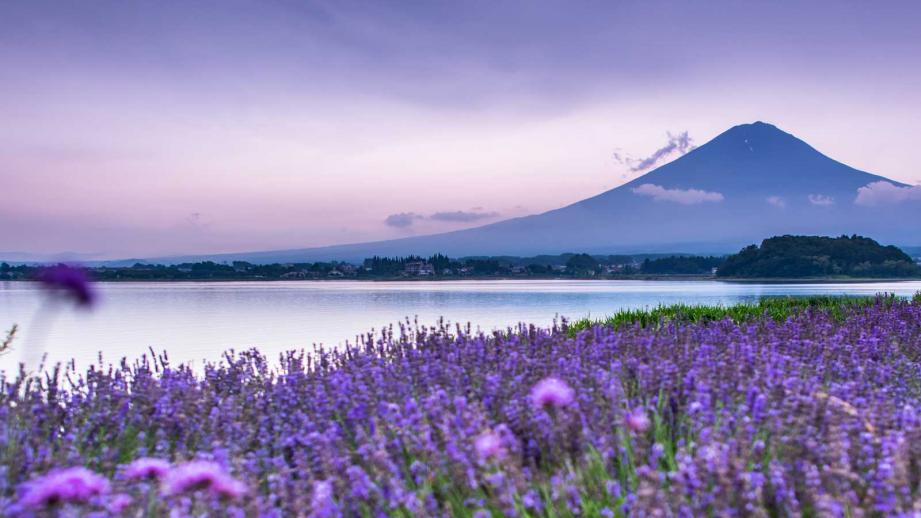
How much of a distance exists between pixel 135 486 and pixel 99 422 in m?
2.21

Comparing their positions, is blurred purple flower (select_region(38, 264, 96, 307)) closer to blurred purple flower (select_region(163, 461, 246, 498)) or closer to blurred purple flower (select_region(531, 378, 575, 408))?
blurred purple flower (select_region(163, 461, 246, 498))

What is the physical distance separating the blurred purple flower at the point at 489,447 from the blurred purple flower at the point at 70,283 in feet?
6.93

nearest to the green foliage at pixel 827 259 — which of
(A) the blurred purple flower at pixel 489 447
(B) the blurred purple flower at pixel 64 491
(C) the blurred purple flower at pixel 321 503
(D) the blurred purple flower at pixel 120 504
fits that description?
(A) the blurred purple flower at pixel 489 447

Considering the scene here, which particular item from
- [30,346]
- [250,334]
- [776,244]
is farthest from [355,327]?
[776,244]

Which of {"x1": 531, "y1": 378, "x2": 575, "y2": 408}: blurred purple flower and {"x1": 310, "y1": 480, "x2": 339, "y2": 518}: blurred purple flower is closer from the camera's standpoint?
{"x1": 310, "y1": 480, "x2": 339, "y2": 518}: blurred purple flower

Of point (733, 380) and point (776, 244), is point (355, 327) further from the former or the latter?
point (776, 244)

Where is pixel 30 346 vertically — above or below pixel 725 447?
above

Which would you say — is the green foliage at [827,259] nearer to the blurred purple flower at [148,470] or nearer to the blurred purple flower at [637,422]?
the blurred purple flower at [637,422]

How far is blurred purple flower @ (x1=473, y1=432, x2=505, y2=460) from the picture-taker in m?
2.58

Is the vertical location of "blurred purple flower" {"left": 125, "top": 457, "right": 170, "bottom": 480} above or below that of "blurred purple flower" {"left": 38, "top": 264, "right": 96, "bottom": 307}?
below

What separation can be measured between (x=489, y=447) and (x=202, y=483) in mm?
987

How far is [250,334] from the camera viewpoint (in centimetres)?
1800

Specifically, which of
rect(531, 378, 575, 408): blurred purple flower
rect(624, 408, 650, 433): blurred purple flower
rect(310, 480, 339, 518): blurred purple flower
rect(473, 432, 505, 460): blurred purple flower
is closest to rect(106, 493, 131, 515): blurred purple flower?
rect(310, 480, 339, 518): blurred purple flower

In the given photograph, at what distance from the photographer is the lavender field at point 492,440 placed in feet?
7.94
